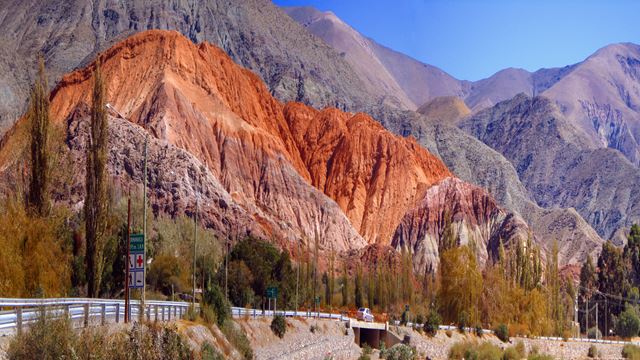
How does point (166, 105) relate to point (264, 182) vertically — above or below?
above

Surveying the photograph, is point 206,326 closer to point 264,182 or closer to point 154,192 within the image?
point 154,192

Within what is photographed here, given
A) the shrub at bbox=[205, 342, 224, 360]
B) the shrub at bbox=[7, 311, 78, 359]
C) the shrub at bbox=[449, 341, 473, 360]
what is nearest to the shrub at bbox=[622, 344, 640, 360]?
the shrub at bbox=[449, 341, 473, 360]

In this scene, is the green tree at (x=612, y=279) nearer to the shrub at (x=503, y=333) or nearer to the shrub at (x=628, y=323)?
the shrub at (x=628, y=323)

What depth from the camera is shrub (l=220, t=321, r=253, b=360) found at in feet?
125

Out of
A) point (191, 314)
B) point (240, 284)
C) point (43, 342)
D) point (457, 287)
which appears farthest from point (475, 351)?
point (43, 342)

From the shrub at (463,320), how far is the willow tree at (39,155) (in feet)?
153

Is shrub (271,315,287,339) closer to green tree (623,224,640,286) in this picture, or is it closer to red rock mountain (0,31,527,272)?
red rock mountain (0,31,527,272)

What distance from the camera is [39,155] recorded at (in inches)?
1464

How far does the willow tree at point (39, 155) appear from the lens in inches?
1447

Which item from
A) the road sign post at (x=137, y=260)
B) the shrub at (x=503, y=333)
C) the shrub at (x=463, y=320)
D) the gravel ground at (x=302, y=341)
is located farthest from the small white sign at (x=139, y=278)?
the shrub at (x=503, y=333)

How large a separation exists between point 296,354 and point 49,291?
16749 millimetres

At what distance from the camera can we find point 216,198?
391 ft

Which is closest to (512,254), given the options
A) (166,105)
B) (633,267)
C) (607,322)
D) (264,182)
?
(607,322)

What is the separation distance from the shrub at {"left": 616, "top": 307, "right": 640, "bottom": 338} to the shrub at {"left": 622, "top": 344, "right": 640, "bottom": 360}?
44.1 ft
